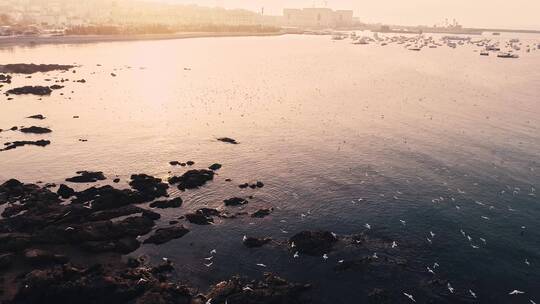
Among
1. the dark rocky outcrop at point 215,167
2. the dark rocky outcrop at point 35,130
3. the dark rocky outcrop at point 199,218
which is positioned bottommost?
the dark rocky outcrop at point 199,218

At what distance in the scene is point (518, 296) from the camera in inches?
1315

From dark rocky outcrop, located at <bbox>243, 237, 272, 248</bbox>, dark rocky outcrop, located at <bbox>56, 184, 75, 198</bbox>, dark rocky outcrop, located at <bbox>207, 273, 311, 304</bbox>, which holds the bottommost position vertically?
dark rocky outcrop, located at <bbox>207, 273, 311, 304</bbox>

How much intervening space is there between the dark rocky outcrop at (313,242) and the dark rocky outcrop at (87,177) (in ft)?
97.4

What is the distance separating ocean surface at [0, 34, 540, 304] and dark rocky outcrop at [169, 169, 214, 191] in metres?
1.42

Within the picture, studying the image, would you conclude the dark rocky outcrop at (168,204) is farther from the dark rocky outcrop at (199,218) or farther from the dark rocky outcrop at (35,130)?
the dark rocky outcrop at (35,130)

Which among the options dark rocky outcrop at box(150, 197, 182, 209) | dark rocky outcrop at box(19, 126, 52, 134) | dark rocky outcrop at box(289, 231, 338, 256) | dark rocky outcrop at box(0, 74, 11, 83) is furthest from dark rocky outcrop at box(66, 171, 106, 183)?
dark rocky outcrop at box(0, 74, 11, 83)

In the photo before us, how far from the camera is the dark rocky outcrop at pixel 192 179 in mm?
52344

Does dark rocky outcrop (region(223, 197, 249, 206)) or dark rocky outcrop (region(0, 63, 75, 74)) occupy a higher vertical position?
dark rocky outcrop (region(0, 63, 75, 74))

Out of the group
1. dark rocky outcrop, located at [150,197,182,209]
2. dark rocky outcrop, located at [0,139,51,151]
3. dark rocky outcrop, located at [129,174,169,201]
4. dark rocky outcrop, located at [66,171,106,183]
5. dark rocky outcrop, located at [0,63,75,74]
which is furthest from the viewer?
dark rocky outcrop, located at [0,63,75,74]

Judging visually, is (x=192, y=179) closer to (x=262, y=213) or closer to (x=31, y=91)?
(x=262, y=213)

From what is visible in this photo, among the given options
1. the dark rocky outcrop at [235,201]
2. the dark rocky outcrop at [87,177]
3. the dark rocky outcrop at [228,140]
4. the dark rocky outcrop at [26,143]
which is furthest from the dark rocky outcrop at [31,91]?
the dark rocky outcrop at [235,201]

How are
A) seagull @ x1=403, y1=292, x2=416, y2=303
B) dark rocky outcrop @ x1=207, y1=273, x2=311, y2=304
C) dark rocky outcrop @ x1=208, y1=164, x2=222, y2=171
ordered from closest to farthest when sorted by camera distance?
dark rocky outcrop @ x1=207, y1=273, x2=311, y2=304
seagull @ x1=403, y1=292, x2=416, y2=303
dark rocky outcrop @ x1=208, y1=164, x2=222, y2=171

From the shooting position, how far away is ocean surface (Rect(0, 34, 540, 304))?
3669 centimetres

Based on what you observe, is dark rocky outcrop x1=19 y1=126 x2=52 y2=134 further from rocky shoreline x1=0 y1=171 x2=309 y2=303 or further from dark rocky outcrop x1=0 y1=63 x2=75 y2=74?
dark rocky outcrop x1=0 y1=63 x2=75 y2=74
